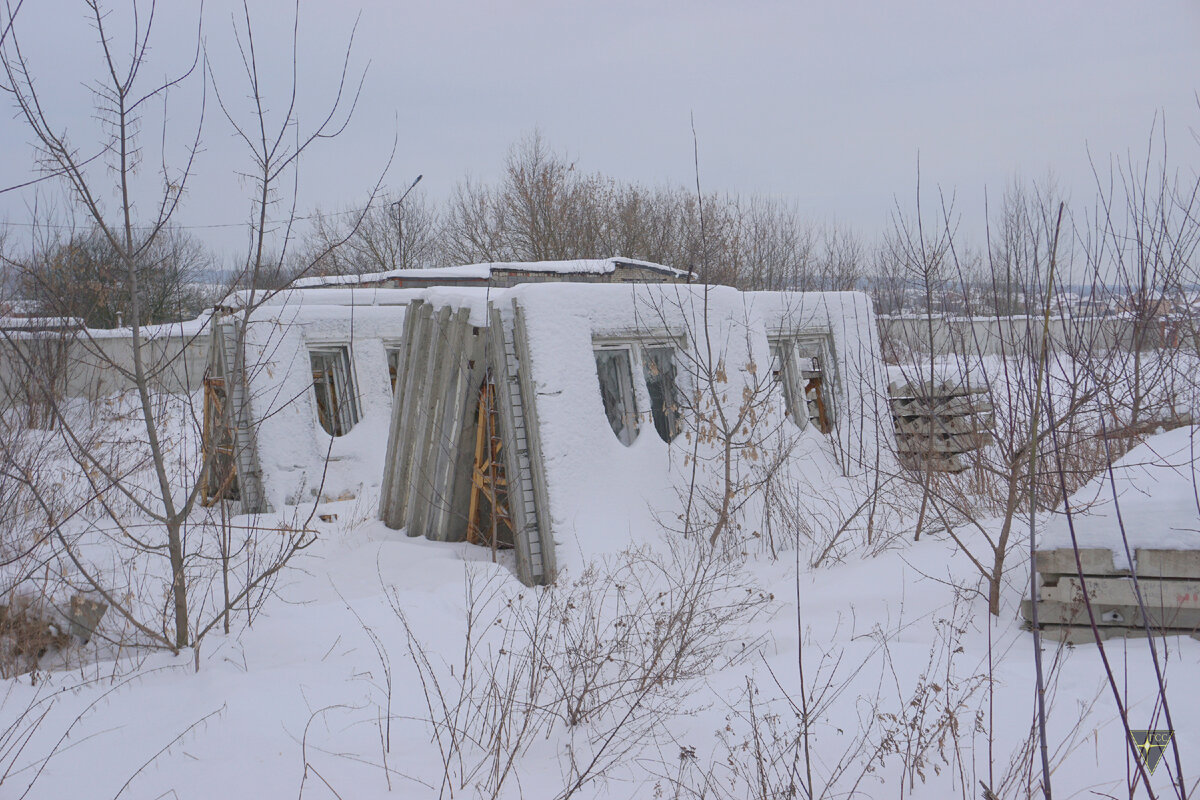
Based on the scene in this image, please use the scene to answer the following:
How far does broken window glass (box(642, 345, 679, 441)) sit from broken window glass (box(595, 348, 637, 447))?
168mm

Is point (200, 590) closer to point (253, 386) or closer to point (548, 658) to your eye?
point (548, 658)

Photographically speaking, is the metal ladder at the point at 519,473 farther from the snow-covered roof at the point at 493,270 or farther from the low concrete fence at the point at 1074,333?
the snow-covered roof at the point at 493,270

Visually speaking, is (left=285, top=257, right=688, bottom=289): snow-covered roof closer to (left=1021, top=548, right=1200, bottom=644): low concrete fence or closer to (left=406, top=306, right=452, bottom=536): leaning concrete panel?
(left=406, top=306, right=452, bottom=536): leaning concrete panel

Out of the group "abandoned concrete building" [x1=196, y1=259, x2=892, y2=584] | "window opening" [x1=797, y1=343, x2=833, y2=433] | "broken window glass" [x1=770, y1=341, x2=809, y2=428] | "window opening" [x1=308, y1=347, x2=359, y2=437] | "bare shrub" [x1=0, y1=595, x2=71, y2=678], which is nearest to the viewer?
"bare shrub" [x1=0, y1=595, x2=71, y2=678]

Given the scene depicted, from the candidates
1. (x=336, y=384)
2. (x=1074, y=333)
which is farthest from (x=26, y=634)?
(x=1074, y=333)

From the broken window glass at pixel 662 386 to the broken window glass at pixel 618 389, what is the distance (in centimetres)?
17

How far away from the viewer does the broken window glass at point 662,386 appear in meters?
7.36

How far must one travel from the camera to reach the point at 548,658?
4332 millimetres

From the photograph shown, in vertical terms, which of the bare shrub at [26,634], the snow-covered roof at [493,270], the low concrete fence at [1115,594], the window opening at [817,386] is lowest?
the bare shrub at [26,634]

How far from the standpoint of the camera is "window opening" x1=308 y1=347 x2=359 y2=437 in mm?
10578

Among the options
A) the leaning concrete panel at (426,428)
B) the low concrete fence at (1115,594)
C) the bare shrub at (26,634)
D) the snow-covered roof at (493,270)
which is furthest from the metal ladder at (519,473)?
the snow-covered roof at (493,270)

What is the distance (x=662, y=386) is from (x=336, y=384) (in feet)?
16.3

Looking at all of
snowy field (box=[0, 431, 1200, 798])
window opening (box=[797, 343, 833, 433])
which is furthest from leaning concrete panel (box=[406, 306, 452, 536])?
window opening (box=[797, 343, 833, 433])

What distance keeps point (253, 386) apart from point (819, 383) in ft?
21.6
